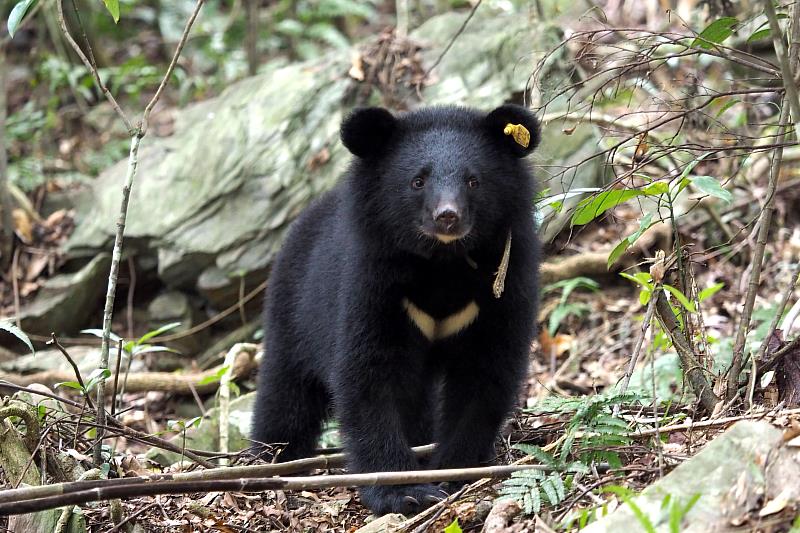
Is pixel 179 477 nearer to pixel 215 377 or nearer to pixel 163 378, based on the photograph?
pixel 215 377

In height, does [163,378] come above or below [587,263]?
below

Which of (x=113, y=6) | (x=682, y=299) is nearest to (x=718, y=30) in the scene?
(x=682, y=299)

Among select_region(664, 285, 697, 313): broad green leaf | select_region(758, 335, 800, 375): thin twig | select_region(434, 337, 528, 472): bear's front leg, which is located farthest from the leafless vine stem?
select_region(758, 335, 800, 375): thin twig

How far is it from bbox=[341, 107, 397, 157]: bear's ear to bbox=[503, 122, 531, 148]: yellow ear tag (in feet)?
1.80

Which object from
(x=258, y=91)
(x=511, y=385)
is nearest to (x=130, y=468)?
(x=511, y=385)

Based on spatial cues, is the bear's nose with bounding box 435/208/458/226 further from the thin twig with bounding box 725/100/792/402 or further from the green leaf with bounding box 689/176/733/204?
the thin twig with bounding box 725/100/792/402

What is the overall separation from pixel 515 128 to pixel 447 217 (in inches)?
24.6

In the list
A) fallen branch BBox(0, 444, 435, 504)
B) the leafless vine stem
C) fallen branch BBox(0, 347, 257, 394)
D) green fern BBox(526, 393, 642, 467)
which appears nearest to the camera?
fallen branch BBox(0, 444, 435, 504)

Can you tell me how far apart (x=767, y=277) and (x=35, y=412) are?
5.57m

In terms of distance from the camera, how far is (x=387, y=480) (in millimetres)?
3309

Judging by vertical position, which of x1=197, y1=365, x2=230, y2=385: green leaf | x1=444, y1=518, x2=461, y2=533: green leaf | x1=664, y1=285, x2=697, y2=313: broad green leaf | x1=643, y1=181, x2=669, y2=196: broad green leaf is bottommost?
Answer: x1=444, y1=518, x2=461, y2=533: green leaf

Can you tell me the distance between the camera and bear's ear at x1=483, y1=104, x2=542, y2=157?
14.0 feet

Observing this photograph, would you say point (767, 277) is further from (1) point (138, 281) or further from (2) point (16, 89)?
(2) point (16, 89)

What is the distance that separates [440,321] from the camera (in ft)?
14.2
